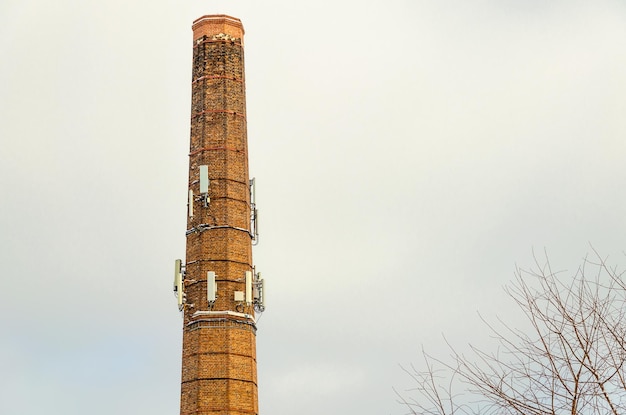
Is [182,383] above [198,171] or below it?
below

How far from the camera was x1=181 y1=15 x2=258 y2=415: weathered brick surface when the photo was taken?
27.8 metres

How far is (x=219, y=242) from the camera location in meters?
29.1

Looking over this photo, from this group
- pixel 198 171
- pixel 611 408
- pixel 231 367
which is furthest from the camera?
pixel 198 171

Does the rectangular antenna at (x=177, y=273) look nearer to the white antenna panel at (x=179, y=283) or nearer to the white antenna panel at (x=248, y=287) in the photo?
the white antenna panel at (x=179, y=283)

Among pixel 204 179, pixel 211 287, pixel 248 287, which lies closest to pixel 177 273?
pixel 211 287

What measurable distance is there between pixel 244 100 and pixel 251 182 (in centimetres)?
284

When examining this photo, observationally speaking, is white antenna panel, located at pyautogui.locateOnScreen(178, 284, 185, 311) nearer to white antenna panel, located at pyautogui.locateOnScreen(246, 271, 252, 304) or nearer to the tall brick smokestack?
the tall brick smokestack

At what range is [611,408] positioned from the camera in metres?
9.83

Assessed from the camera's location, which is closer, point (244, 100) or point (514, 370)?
point (514, 370)

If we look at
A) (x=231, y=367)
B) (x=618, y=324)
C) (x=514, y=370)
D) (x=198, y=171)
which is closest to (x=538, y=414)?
(x=514, y=370)

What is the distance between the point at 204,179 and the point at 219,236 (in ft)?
6.09

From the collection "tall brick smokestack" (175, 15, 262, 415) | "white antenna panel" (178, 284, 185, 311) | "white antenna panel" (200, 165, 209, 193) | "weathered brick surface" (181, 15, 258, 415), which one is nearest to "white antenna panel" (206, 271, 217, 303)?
"tall brick smokestack" (175, 15, 262, 415)

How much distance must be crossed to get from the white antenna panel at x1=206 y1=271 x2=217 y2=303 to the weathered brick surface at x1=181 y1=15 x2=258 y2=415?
0.26 meters

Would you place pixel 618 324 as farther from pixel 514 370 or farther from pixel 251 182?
pixel 251 182
